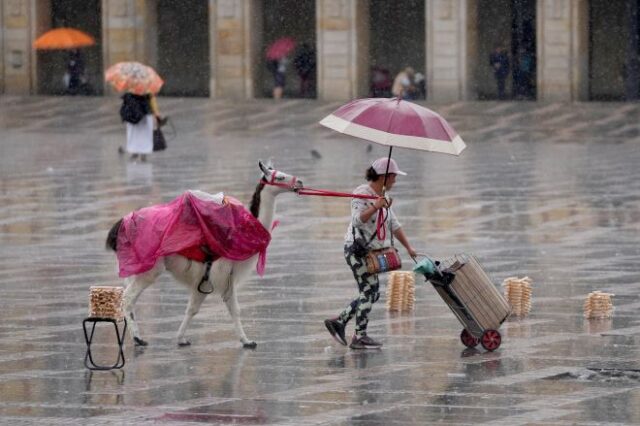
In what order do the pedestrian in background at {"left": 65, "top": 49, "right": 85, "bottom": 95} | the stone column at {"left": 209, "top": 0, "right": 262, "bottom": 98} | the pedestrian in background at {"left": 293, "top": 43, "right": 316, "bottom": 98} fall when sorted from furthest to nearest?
the pedestrian in background at {"left": 65, "top": 49, "right": 85, "bottom": 95}
the pedestrian in background at {"left": 293, "top": 43, "right": 316, "bottom": 98}
the stone column at {"left": 209, "top": 0, "right": 262, "bottom": 98}

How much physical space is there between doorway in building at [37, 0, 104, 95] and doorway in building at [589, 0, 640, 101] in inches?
554

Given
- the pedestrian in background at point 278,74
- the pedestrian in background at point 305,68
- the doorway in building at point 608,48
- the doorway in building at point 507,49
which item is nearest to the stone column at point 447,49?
the doorway in building at point 507,49

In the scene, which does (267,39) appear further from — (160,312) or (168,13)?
(160,312)

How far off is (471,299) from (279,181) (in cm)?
162

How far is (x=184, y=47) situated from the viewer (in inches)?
2034

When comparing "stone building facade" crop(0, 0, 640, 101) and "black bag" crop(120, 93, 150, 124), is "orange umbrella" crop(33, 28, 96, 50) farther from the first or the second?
"black bag" crop(120, 93, 150, 124)

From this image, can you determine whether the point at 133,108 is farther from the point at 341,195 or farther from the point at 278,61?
the point at 341,195

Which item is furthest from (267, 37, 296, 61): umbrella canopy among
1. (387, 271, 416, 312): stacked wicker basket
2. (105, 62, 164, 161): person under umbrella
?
(387, 271, 416, 312): stacked wicker basket

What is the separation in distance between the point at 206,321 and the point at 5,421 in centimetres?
426

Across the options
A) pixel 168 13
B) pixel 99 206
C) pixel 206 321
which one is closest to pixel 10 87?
pixel 168 13

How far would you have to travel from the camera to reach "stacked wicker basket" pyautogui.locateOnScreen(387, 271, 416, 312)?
577 inches

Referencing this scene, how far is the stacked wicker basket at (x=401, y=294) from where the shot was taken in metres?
14.6

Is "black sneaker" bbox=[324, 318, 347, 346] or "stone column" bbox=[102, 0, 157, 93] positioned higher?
"stone column" bbox=[102, 0, 157, 93]

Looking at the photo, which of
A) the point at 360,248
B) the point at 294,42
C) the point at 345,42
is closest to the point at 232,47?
the point at 345,42
